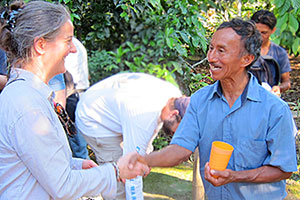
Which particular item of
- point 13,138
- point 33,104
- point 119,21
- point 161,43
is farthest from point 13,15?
point 119,21

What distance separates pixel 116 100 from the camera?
2730 mm

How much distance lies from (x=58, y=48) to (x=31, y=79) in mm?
195

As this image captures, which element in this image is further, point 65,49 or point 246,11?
point 246,11

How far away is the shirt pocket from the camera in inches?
68.5

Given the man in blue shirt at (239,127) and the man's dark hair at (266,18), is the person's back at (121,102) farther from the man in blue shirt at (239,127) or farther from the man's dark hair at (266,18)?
the man's dark hair at (266,18)

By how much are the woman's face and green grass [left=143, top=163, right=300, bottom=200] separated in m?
2.53

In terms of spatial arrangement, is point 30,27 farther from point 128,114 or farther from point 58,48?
point 128,114

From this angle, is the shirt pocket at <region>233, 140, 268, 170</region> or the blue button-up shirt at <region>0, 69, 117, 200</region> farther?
the shirt pocket at <region>233, 140, 268, 170</region>

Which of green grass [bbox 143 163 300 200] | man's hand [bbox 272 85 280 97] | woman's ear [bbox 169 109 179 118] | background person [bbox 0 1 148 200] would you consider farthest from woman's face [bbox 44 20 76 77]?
green grass [bbox 143 163 300 200]

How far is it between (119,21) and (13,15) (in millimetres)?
3088

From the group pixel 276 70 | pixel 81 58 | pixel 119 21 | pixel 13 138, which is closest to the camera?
pixel 13 138

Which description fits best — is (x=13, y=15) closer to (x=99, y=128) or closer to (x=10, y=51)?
(x=10, y=51)

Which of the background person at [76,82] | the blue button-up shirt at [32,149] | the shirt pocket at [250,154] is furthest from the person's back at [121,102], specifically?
the blue button-up shirt at [32,149]

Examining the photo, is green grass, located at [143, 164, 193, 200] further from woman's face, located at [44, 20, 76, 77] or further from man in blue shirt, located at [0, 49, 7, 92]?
woman's face, located at [44, 20, 76, 77]
